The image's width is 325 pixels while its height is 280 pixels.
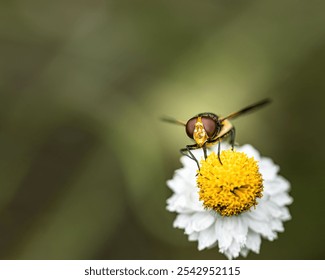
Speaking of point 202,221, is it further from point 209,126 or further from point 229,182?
point 209,126

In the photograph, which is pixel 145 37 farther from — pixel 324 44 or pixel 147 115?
pixel 324 44

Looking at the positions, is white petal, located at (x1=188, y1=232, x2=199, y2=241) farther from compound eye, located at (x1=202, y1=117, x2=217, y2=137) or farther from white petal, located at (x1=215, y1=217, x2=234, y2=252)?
compound eye, located at (x1=202, y1=117, x2=217, y2=137)

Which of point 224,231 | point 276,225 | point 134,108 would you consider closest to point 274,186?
point 276,225

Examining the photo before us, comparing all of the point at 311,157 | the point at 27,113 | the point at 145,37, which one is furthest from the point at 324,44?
the point at 27,113

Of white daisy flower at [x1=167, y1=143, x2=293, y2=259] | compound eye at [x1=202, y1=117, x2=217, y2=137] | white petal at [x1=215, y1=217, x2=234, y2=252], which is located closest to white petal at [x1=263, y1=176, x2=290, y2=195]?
white daisy flower at [x1=167, y1=143, x2=293, y2=259]

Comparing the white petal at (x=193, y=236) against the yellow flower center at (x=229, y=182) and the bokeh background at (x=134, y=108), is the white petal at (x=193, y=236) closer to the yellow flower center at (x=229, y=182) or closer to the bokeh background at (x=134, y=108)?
the yellow flower center at (x=229, y=182)

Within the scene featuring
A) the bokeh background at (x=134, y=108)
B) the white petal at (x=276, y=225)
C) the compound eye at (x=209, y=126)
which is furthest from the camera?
the bokeh background at (x=134, y=108)

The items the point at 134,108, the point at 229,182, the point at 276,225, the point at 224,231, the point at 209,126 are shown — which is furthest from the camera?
the point at 134,108

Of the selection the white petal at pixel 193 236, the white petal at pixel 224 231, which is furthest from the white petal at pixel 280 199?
the white petal at pixel 193 236
